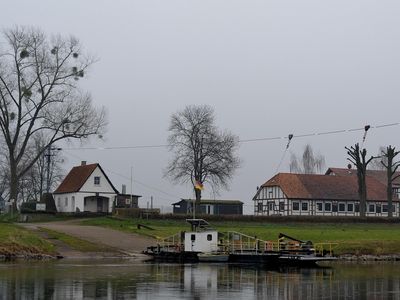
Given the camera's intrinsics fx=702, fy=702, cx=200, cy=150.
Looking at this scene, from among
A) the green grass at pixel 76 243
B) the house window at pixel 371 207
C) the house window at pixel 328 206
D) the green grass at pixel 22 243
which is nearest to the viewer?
the green grass at pixel 22 243

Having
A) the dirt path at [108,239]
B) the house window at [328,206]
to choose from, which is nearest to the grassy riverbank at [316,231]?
the dirt path at [108,239]

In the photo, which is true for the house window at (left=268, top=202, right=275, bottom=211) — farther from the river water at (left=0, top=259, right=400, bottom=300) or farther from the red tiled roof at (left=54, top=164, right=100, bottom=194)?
the river water at (left=0, top=259, right=400, bottom=300)

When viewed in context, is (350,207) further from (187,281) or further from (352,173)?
(187,281)

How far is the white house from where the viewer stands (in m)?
88.9

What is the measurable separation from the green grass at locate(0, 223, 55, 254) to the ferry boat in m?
7.49

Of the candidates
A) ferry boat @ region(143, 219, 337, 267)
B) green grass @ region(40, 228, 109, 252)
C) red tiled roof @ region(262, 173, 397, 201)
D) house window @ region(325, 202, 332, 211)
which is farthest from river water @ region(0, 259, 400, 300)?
house window @ region(325, 202, 332, 211)

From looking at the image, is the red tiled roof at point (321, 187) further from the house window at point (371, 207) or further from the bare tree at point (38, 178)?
the bare tree at point (38, 178)

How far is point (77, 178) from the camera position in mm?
91688

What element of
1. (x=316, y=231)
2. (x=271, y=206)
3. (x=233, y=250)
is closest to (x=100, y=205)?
(x=271, y=206)

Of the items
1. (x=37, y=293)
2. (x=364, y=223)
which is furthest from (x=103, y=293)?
(x=364, y=223)

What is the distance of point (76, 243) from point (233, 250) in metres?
12.2

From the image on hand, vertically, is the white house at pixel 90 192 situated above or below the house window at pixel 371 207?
above

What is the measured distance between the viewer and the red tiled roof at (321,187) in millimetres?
104625

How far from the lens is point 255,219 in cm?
7550
